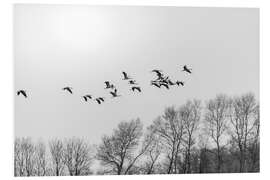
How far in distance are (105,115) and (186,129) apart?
2.43 ft

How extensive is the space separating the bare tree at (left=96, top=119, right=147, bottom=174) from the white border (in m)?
0.11

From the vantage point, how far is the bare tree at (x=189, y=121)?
485 centimetres

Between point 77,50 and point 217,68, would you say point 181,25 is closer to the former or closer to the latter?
point 217,68

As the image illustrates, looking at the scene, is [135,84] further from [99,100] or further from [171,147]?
[171,147]

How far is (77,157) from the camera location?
474 centimetres

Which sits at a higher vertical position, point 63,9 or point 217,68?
point 63,9

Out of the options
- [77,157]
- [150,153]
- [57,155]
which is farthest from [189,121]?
[57,155]

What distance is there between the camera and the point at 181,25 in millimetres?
4820

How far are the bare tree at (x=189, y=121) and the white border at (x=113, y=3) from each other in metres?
0.19

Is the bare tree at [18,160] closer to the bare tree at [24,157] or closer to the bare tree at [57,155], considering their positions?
the bare tree at [24,157]

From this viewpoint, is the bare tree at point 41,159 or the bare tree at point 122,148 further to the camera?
the bare tree at point 122,148

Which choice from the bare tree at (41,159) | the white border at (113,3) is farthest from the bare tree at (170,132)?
the bare tree at (41,159)
